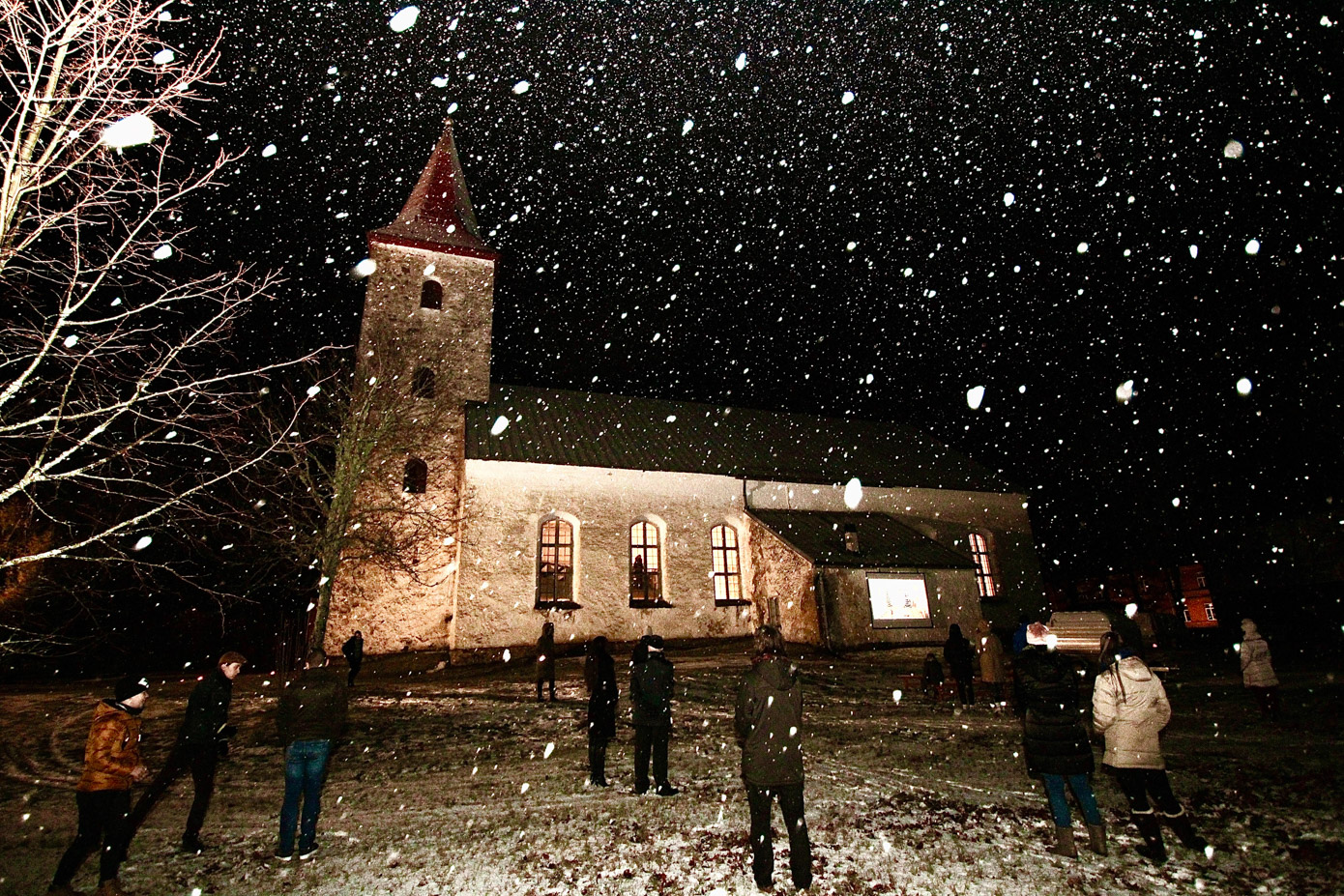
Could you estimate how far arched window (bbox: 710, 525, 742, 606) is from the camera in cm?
2148

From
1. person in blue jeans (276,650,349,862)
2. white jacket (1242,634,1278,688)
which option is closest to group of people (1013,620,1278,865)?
person in blue jeans (276,650,349,862)

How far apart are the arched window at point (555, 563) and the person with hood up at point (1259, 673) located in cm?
1519

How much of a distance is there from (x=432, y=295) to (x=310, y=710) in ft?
66.0

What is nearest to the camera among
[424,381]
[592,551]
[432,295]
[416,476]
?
[592,551]

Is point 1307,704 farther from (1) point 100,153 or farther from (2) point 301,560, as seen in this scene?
(2) point 301,560

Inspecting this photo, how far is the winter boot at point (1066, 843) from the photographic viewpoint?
15.6ft

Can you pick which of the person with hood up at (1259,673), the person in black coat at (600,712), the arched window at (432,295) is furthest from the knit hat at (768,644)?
the arched window at (432,295)

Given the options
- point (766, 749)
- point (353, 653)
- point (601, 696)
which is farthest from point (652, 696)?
point (353, 653)

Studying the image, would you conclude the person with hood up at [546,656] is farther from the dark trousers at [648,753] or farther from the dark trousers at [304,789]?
the dark trousers at [304,789]

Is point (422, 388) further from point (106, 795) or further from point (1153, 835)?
point (1153, 835)

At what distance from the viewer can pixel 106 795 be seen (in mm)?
4484

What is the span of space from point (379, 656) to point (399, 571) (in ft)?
7.79

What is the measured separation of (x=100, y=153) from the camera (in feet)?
18.0

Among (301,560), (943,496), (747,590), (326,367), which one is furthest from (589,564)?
(943,496)
